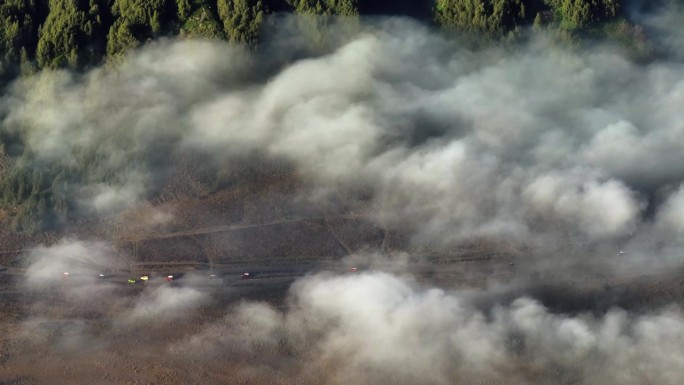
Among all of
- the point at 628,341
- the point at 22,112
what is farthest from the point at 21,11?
the point at 628,341

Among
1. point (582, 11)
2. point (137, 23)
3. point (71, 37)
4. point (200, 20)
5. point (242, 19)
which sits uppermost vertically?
point (582, 11)

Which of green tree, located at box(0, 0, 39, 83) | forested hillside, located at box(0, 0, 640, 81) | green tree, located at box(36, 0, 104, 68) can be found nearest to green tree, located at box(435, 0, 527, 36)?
forested hillside, located at box(0, 0, 640, 81)

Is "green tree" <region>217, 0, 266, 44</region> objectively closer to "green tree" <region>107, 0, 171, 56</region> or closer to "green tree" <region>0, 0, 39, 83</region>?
"green tree" <region>107, 0, 171, 56</region>

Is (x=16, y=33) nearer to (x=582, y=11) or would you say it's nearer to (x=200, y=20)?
(x=200, y=20)

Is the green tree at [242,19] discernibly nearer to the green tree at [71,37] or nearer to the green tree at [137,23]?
the green tree at [137,23]

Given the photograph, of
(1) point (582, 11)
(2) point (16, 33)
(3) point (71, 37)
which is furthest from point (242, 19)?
(1) point (582, 11)

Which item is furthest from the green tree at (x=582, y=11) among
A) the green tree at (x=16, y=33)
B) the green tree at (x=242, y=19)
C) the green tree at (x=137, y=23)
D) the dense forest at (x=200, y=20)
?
the green tree at (x=16, y=33)

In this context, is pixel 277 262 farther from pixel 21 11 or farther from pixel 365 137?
pixel 21 11
